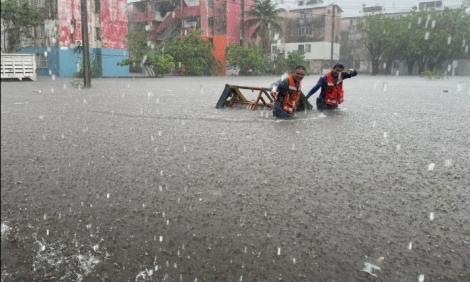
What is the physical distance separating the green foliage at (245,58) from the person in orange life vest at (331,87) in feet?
111

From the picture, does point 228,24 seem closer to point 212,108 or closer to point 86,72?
point 86,72

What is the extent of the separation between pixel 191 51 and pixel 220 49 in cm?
510

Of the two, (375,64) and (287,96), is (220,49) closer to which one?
(375,64)

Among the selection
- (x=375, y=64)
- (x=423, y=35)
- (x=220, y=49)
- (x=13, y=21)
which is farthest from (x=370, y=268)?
(x=375, y=64)

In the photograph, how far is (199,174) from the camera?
14.6 ft

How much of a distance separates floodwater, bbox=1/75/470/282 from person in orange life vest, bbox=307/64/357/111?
3925 millimetres

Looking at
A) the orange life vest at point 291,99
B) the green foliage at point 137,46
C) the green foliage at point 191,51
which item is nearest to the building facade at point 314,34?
the green foliage at point 191,51

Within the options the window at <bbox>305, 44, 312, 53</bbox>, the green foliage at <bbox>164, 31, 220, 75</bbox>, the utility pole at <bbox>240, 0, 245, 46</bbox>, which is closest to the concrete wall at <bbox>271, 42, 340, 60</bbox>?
the window at <bbox>305, 44, 312, 53</bbox>

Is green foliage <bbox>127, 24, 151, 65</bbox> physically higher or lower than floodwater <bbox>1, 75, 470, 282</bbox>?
higher

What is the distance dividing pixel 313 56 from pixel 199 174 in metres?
58.2

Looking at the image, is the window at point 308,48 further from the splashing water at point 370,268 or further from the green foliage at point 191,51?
the splashing water at point 370,268

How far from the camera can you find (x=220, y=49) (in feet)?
149

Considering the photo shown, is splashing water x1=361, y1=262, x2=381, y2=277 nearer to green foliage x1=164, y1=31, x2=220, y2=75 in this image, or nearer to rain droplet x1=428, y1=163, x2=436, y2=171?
rain droplet x1=428, y1=163, x2=436, y2=171

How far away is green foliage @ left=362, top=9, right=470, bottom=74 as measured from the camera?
53.2 meters
